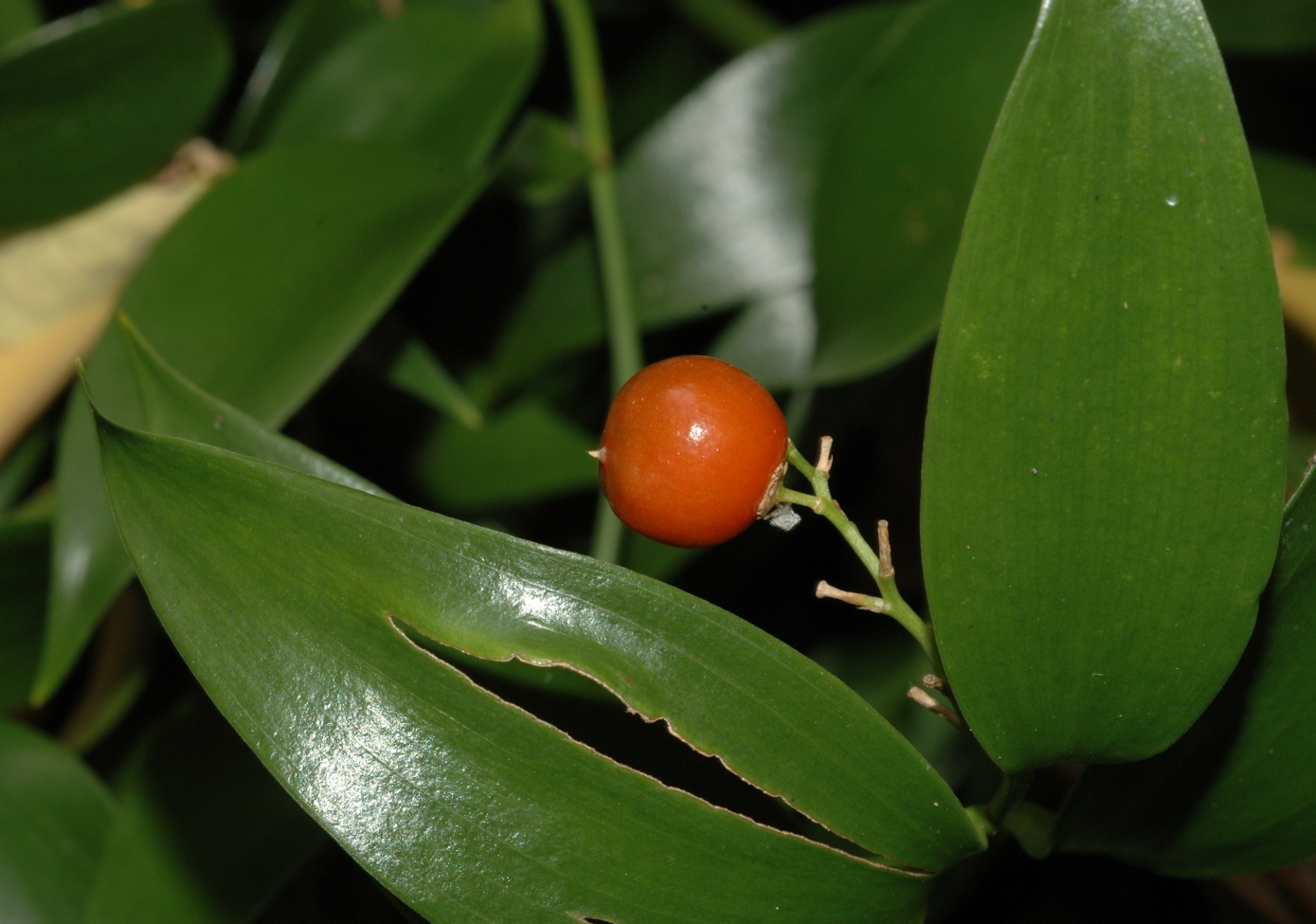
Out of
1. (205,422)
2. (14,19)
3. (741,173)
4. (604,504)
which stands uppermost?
(14,19)

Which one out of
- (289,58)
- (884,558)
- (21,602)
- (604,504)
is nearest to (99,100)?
(289,58)

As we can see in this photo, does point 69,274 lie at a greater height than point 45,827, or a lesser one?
greater

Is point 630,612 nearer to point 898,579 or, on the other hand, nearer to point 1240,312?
point 1240,312

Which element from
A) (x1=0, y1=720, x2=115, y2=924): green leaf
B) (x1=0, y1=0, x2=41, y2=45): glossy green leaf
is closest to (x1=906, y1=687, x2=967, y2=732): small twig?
(x1=0, y1=720, x2=115, y2=924): green leaf

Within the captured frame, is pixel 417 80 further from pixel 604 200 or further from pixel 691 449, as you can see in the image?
pixel 691 449

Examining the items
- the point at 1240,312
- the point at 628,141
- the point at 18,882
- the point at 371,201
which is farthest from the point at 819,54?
the point at 18,882

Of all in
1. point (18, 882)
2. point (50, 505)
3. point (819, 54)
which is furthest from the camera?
point (819, 54)

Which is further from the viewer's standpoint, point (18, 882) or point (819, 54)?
point (819, 54)
